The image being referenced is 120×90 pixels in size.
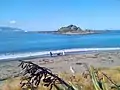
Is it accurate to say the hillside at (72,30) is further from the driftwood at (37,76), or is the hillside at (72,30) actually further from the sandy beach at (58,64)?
the driftwood at (37,76)

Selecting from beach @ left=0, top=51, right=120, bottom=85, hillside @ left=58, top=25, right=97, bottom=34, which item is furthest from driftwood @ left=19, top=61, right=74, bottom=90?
hillside @ left=58, top=25, right=97, bottom=34

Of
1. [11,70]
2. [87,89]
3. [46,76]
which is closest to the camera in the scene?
[46,76]

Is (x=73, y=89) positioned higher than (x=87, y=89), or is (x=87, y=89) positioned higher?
(x=73, y=89)

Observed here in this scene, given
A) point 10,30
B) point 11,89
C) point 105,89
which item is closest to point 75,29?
point 10,30

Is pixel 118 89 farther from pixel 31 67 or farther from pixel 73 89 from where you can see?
pixel 31 67

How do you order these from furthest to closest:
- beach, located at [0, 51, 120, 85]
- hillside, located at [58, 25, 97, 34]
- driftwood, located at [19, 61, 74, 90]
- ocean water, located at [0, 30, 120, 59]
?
hillside, located at [58, 25, 97, 34] → ocean water, located at [0, 30, 120, 59] → beach, located at [0, 51, 120, 85] → driftwood, located at [19, 61, 74, 90]

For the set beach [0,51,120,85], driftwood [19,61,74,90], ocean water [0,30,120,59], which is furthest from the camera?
ocean water [0,30,120,59]

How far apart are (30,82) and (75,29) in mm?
123281

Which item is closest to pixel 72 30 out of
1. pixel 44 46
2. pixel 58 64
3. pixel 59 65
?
pixel 44 46

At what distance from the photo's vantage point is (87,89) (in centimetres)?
730

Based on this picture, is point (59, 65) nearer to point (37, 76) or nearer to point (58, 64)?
point (58, 64)

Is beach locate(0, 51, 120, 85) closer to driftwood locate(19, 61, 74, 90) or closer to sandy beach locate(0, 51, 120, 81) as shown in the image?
sandy beach locate(0, 51, 120, 81)

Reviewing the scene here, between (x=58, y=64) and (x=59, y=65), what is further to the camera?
(x=58, y=64)

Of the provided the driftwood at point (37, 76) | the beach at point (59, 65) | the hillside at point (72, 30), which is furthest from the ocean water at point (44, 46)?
the hillside at point (72, 30)
